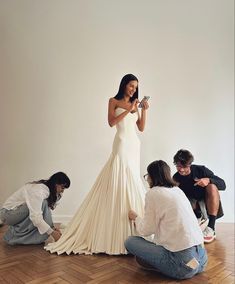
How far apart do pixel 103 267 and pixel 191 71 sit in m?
2.75

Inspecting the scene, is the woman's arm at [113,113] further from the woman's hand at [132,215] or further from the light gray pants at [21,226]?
the light gray pants at [21,226]

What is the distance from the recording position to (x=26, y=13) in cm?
351

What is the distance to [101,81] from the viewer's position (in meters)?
3.59

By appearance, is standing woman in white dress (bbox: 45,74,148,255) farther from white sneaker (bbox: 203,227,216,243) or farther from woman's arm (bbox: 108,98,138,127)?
white sneaker (bbox: 203,227,216,243)

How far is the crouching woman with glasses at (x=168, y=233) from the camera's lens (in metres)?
1.80

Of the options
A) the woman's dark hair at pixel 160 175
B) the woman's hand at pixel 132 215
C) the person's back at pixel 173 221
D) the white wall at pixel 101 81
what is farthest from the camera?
the white wall at pixel 101 81

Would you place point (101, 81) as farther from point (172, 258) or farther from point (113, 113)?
point (172, 258)

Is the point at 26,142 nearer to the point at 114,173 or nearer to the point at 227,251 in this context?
the point at 114,173

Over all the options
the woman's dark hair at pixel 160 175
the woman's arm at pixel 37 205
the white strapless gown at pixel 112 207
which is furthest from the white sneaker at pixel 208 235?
the woman's arm at pixel 37 205

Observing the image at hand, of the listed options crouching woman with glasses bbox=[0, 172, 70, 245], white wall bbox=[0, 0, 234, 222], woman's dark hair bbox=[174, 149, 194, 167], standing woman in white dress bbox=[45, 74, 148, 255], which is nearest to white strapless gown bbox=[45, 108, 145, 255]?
standing woman in white dress bbox=[45, 74, 148, 255]

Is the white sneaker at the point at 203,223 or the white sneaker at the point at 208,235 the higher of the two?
the white sneaker at the point at 203,223

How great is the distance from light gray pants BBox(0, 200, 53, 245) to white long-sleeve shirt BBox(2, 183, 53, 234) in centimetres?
6

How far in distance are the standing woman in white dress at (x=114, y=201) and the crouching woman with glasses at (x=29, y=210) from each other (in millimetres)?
251

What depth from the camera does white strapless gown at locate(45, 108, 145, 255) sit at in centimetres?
228
